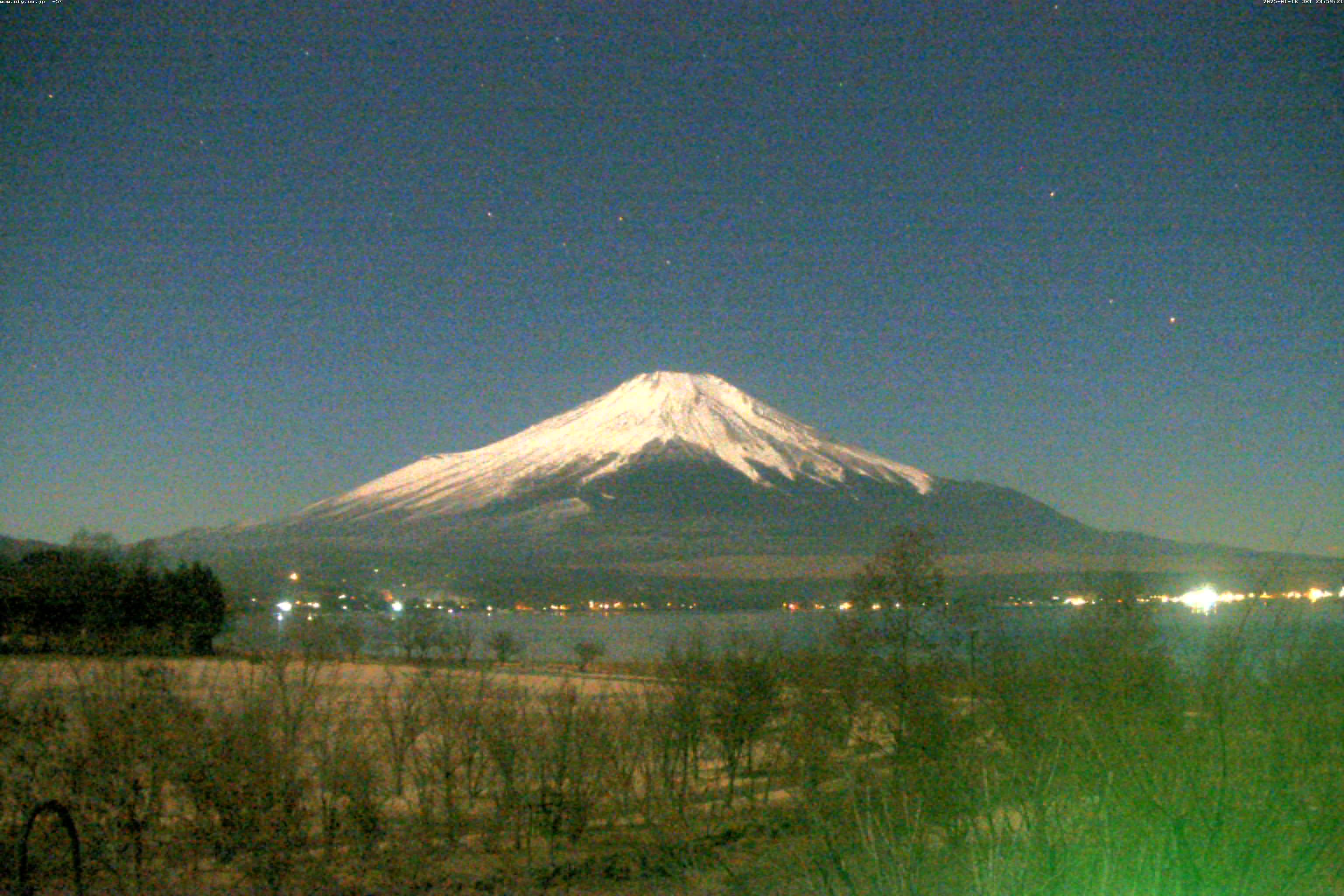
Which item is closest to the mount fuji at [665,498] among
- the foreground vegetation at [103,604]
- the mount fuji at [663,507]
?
→ the mount fuji at [663,507]

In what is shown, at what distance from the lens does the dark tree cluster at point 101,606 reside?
468 inches

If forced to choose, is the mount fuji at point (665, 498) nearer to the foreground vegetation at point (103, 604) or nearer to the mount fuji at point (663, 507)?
the mount fuji at point (663, 507)

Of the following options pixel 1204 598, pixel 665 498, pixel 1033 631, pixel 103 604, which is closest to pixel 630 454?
pixel 665 498

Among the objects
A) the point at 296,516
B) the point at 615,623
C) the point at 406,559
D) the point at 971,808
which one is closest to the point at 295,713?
the point at 971,808

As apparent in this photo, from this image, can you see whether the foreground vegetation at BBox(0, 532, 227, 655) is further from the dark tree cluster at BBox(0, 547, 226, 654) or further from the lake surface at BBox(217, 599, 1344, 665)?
the lake surface at BBox(217, 599, 1344, 665)

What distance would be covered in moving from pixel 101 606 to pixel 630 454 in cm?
13638

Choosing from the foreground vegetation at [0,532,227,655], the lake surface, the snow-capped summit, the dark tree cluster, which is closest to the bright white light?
the lake surface

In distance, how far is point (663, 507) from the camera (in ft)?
449

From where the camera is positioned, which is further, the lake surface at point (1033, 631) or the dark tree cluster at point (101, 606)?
the dark tree cluster at point (101, 606)

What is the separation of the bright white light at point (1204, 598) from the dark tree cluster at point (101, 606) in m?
8.35

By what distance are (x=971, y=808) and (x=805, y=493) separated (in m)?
131

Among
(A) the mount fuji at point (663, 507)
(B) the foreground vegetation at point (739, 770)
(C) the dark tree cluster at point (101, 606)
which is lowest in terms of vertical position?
(B) the foreground vegetation at point (739, 770)

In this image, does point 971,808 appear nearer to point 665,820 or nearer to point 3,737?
point 3,737

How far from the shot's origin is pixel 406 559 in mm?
101812
